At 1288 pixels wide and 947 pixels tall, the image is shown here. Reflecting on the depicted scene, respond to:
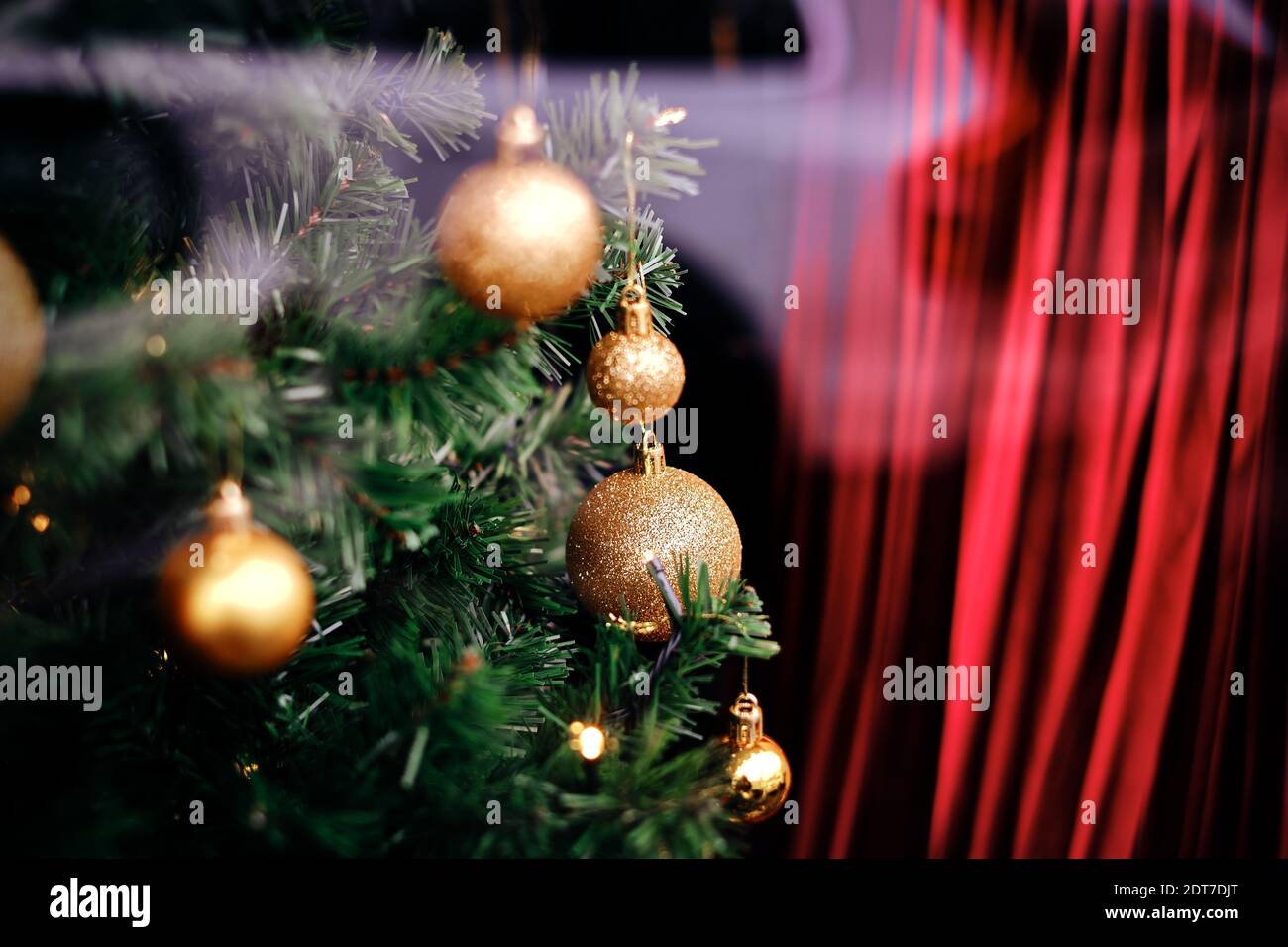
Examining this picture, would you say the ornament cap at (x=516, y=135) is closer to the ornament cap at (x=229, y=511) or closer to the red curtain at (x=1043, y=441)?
the ornament cap at (x=229, y=511)

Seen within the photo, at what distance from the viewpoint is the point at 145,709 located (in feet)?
1.57

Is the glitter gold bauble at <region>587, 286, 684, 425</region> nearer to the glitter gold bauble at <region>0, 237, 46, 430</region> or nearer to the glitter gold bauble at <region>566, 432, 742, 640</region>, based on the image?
the glitter gold bauble at <region>566, 432, 742, 640</region>

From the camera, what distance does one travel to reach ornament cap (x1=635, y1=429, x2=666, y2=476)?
598mm

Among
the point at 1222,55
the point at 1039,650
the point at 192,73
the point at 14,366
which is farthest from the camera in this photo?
the point at 1039,650

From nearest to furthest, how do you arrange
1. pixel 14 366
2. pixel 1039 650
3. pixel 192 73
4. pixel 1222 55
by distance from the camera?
pixel 14 366, pixel 192 73, pixel 1222 55, pixel 1039 650

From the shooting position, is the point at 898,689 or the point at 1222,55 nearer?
the point at 1222,55

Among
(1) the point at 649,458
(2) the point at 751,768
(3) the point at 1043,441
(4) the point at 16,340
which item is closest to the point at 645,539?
(1) the point at 649,458

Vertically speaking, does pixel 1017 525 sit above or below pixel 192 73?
below

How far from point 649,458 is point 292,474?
0.86 ft

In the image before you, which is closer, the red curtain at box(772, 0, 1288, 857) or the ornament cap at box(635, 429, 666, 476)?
the ornament cap at box(635, 429, 666, 476)

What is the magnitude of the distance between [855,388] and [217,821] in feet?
3.30

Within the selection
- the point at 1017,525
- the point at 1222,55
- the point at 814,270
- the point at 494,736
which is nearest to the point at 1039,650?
the point at 1017,525

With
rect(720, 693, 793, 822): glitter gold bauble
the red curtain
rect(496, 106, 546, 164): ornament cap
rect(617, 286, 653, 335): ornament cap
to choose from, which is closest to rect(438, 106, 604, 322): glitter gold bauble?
rect(496, 106, 546, 164): ornament cap
